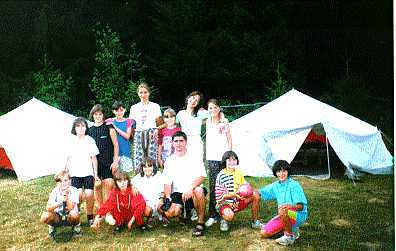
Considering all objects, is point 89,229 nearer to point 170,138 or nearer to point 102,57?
point 170,138

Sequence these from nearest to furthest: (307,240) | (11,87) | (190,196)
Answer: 1. (307,240)
2. (190,196)
3. (11,87)

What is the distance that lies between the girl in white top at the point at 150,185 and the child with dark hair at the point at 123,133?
1.22 ft

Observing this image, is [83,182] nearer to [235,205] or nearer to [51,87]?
[235,205]

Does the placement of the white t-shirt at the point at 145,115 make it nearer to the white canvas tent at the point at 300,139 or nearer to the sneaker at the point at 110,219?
the sneaker at the point at 110,219

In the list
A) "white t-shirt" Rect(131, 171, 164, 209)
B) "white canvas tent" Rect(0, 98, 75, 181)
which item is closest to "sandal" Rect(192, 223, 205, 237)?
"white t-shirt" Rect(131, 171, 164, 209)

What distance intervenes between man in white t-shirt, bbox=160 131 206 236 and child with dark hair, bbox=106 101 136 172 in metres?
0.58

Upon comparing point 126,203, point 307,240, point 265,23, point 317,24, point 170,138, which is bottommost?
point 307,240

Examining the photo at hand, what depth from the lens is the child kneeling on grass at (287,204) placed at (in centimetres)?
267

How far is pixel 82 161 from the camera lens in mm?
3014

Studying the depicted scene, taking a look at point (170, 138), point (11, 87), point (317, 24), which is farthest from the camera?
point (11, 87)

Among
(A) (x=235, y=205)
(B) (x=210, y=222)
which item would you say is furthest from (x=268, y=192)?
(B) (x=210, y=222)

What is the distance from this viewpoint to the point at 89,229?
119 inches

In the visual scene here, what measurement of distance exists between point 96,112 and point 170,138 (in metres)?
0.62

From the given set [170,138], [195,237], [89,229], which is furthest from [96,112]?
[195,237]
